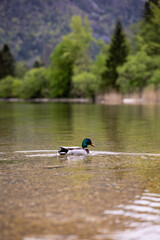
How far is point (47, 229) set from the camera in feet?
15.4

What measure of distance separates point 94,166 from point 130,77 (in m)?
67.6

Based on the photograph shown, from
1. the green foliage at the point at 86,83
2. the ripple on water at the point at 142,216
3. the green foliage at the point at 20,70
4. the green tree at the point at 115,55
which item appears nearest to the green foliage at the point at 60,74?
the green tree at the point at 115,55

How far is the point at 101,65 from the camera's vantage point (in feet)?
296

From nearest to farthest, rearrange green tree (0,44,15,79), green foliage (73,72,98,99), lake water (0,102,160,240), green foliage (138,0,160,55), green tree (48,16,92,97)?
lake water (0,102,160,240) < green foliage (138,0,160,55) < green foliage (73,72,98,99) < green tree (48,16,92,97) < green tree (0,44,15,79)

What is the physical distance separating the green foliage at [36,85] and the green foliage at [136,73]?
38.9 metres

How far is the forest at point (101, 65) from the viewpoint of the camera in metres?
73.8

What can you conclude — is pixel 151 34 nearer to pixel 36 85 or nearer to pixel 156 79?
pixel 156 79

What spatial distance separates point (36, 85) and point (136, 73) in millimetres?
42995

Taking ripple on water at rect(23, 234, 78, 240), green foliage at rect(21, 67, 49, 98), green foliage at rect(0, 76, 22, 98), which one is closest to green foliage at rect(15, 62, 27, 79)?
green foliage at rect(0, 76, 22, 98)

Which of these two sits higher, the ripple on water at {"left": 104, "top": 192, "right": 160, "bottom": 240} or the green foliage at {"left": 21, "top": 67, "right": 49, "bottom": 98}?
the green foliage at {"left": 21, "top": 67, "right": 49, "bottom": 98}

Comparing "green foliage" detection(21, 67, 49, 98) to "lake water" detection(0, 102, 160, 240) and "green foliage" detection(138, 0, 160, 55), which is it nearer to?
"green foliage" detection(138, 0, 160, 55)

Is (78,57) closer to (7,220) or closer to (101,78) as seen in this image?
(101,78)

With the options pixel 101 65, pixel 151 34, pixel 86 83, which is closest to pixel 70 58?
pixel 101 65

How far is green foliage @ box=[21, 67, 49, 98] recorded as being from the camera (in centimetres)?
11034
